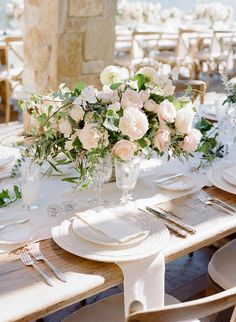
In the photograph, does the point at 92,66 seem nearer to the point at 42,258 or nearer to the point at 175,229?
the point at 175,229

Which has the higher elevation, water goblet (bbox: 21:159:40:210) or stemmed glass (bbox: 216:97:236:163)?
stemmed glass (bbox: 216:97:236:163)

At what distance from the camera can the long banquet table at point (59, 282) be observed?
3.36 feet

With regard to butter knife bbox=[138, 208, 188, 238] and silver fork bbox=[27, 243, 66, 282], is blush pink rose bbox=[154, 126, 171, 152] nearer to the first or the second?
butter knife bbox=[138, 208, 188, 238]

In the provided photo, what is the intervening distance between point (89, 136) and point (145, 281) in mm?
429

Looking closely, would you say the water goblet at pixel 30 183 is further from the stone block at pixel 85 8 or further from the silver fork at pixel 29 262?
the stone block at pixel 85 8

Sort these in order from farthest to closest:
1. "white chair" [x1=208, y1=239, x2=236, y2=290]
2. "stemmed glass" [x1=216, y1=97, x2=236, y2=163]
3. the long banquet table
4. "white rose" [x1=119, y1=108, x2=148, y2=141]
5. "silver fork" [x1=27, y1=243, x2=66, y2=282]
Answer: "stemmed glass" [x1=216, y1=97, x2=236, y2=163] → "white chair" [x1=208, y1=239, x2=236, y2=290] → "white rose" [x1=119, y1=108, x2=148, y2=141] → "silver fork" [x1=27, y1=243, x2=66, y2=282] → the long banquet table

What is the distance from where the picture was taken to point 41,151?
1.44 metres

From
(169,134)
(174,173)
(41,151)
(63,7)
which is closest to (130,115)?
(169,134)

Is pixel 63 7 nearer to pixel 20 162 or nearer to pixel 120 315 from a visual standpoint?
pixel 20 162

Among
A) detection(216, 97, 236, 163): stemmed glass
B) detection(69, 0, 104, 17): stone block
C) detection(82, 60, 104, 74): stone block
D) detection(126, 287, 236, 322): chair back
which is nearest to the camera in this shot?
detection(126, 287, 236, 322): chair back

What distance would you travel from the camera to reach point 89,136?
1.35 metres

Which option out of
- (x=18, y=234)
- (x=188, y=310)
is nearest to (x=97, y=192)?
(x=18, y=234)

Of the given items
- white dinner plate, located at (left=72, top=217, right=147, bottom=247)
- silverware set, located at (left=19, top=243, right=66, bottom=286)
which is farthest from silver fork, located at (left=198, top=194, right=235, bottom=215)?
silverware set, located at (left=19, top=243, right=66, bottom=286)

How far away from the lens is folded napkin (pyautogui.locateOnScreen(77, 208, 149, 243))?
1.26 m
